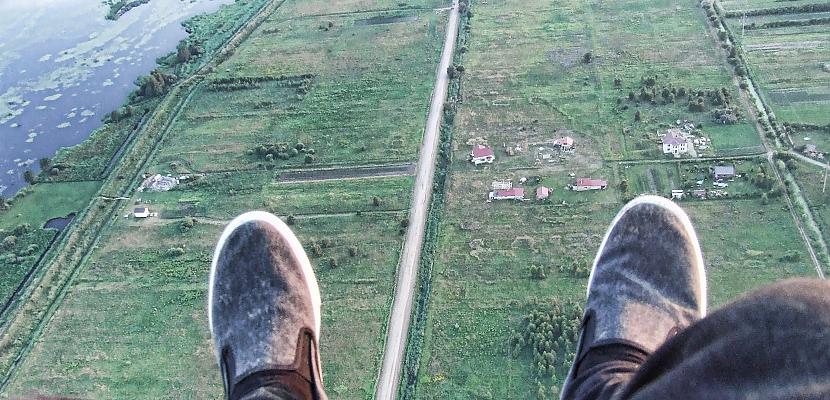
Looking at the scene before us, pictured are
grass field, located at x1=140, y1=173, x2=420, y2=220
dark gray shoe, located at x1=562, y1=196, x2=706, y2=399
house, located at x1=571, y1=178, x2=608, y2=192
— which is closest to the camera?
dark gray shoe, located at x1=562, y1=196, x2=706, y2=399

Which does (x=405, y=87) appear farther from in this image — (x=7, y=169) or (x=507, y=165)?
(x=7, y=169)

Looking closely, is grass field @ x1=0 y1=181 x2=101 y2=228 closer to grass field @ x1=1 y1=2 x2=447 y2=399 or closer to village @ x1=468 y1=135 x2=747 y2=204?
grass field @ x1=1 y1=2 x2=447 y2=399

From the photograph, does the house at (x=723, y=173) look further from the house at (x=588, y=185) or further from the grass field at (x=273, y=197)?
the grass field at (x=273, y=197)

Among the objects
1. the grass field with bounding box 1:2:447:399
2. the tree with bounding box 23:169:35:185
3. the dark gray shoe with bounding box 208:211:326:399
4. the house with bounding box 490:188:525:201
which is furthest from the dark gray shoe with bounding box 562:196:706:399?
the tree with bounding box 23:169:35:185

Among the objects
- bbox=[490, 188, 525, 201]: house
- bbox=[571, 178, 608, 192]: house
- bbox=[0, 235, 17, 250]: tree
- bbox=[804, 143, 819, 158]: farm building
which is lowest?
bbox=[804, 143, 819, 158]: farm building

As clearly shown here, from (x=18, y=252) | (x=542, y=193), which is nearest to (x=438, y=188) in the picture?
(x=542, y=193)
